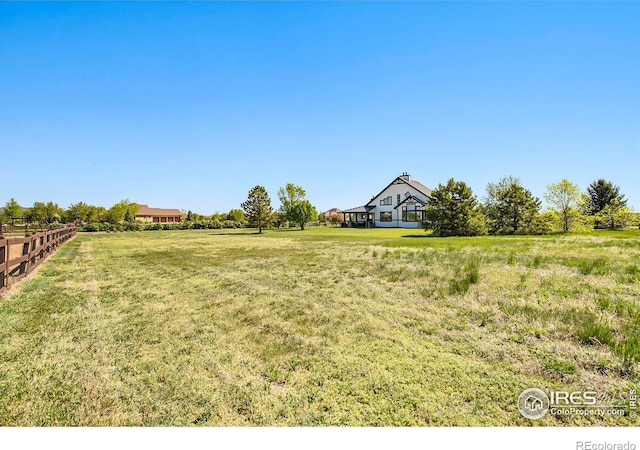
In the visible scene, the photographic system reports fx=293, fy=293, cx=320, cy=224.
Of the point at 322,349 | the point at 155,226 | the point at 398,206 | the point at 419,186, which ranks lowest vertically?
the point at 322,349

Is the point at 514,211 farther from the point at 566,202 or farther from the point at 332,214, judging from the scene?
the point at 332,214

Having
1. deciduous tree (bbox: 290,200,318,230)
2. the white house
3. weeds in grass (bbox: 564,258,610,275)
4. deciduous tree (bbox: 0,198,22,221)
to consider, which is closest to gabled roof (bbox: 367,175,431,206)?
the white house

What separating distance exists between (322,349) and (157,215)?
102875 millimetres

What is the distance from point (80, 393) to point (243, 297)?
3.73 m

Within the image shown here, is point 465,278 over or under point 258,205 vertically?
under

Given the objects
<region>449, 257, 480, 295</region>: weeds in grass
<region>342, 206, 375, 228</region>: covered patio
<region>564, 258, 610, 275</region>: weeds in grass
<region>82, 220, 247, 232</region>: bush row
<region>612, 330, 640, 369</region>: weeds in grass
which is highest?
<region>342, 206, 375, 228</region>: covered patio

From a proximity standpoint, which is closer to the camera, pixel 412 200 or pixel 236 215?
pixel 412 200

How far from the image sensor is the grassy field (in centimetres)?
269

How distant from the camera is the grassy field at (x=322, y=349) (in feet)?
8.81

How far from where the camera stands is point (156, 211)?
95625 mm

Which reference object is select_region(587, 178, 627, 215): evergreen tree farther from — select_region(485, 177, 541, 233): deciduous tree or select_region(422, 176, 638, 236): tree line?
select_region(485, 177, 541, 233): deciduous tree

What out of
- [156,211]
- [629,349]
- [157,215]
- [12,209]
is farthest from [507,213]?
[156,211]

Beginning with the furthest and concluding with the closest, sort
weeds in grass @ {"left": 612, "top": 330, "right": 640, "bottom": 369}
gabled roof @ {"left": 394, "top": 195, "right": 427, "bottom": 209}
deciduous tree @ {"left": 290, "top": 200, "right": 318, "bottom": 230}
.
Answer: deciduous tree @ {"left": 290, "top": 200, "right": 318, "bottom": 230}, gabled roof @ {"left": 394, "top": 195, "right": 427, "bottom": 209}, weeds in grass @ {"left": 612, "top": 330, "right": 640, "bottom": 369}
